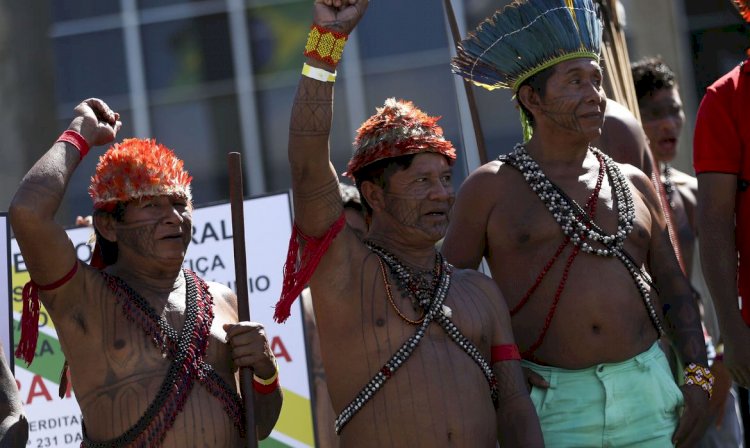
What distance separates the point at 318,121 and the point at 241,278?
0.64 meters

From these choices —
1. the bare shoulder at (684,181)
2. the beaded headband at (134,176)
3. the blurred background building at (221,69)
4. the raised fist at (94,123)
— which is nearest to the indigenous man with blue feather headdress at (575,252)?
the beaded headband at (134,176)

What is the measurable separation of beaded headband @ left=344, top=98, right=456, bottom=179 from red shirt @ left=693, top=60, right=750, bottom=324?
4.00 ft

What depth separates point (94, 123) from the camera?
4676mm

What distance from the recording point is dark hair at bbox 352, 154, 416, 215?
462cm

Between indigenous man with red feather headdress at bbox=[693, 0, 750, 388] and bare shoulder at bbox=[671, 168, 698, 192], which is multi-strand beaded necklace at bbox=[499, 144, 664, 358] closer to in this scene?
indigenous man with red feather headdress at bbox=[693, 0, 750, 388]

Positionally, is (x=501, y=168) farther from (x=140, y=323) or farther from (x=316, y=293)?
(x=140, y=323)

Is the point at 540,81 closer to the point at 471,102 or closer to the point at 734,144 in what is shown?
the point at 471,102

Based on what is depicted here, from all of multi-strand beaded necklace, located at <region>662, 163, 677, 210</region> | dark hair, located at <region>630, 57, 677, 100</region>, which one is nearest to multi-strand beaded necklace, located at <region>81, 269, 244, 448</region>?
multi-strand beaded necklace, located at <region>662, 163, 677, 210</region>

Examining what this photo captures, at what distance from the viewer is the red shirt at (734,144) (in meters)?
5.28

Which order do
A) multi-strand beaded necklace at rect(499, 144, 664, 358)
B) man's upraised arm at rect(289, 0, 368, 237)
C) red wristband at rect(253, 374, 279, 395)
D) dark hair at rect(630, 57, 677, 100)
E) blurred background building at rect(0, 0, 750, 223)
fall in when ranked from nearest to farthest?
1. man's upraised arm at rect(289, 0, 368, 237)
2. red wristband at rect(253, 374, 279, 395)
3. multi-strand beaded necklace at rect(499, 144, 664, 358)
4. dark hair at rect(630, 57, 677, 100)
5. blurred background building at rect(0, 0, 750, 223)

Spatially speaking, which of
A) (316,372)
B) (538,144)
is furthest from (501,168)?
(316,372)

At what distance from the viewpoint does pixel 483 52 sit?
17.1 ft

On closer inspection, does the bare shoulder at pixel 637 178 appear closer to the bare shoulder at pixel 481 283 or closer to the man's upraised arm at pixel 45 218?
the bare shoulder at pixel 481 283

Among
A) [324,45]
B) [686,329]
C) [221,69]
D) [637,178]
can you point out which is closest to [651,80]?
[637,178]
